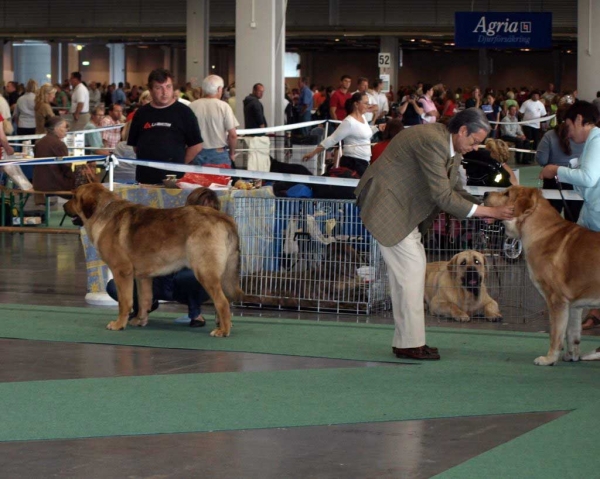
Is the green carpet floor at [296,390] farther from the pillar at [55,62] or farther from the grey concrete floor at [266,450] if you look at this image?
the pillar at [55,62]

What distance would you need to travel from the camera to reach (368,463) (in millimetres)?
4555

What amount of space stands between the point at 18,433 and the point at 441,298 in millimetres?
4242

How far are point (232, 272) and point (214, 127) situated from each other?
4.03 m

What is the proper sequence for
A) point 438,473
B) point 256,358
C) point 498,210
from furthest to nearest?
point 256,358, point 498,210, point 438,473

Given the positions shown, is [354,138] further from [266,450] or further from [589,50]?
[589,50]

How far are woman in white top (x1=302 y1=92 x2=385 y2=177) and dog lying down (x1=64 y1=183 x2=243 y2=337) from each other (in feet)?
13.5

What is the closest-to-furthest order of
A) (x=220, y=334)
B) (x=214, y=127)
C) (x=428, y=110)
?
(x=220, y=334) < (x=214, y=127) < (x=428, y=110)

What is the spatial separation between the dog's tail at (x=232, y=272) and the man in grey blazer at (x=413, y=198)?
1.11 meters

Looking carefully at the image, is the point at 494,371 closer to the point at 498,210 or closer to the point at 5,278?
the point at 498,210

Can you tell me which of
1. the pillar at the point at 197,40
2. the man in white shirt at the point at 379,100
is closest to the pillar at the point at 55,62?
the pillar at the point at 197,40

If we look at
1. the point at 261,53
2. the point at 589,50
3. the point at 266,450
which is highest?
the point at 589,50

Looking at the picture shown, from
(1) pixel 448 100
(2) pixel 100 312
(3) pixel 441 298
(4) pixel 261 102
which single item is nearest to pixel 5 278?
(2) pixel 100 312

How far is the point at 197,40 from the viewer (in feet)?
108

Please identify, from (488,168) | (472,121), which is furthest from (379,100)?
(472,121)
